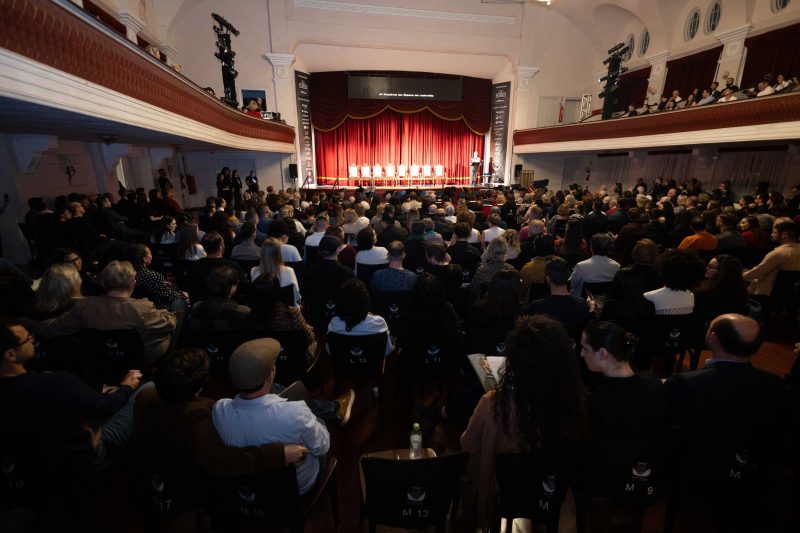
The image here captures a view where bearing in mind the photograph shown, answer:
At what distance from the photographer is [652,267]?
322 cm

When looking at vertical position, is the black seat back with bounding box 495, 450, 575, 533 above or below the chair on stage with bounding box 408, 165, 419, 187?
below

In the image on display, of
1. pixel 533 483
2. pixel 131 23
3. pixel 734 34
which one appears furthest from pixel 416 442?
pixel 734 34

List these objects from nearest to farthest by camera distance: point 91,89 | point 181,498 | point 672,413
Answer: point 181,498, point 672,413, point 91,89

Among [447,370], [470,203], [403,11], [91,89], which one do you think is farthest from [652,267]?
[403,11]

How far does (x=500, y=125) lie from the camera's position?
16.1 metres

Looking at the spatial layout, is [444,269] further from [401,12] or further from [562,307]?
[401,12]

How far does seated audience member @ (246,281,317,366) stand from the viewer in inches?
99.7

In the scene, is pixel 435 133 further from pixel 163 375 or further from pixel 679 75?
pixel 163 375

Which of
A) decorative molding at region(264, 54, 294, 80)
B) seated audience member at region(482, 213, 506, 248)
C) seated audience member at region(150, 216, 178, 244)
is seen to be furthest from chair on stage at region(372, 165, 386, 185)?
seated audience member at region(150, 216, 178, 244)

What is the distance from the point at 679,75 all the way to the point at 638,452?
46.8 feet

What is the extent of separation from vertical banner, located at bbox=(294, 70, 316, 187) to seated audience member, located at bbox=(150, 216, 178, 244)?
32.2ft

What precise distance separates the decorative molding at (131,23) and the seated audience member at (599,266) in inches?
442

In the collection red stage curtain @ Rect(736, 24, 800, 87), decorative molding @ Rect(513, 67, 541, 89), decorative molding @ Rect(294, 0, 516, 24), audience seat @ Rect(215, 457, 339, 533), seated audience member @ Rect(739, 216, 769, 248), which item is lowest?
audience seat @ Rect(215, 457, 339, 533)

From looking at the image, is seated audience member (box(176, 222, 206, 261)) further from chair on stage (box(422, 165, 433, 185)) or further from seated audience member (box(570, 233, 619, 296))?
chair on stage (box(422, 165, 433, 185))
